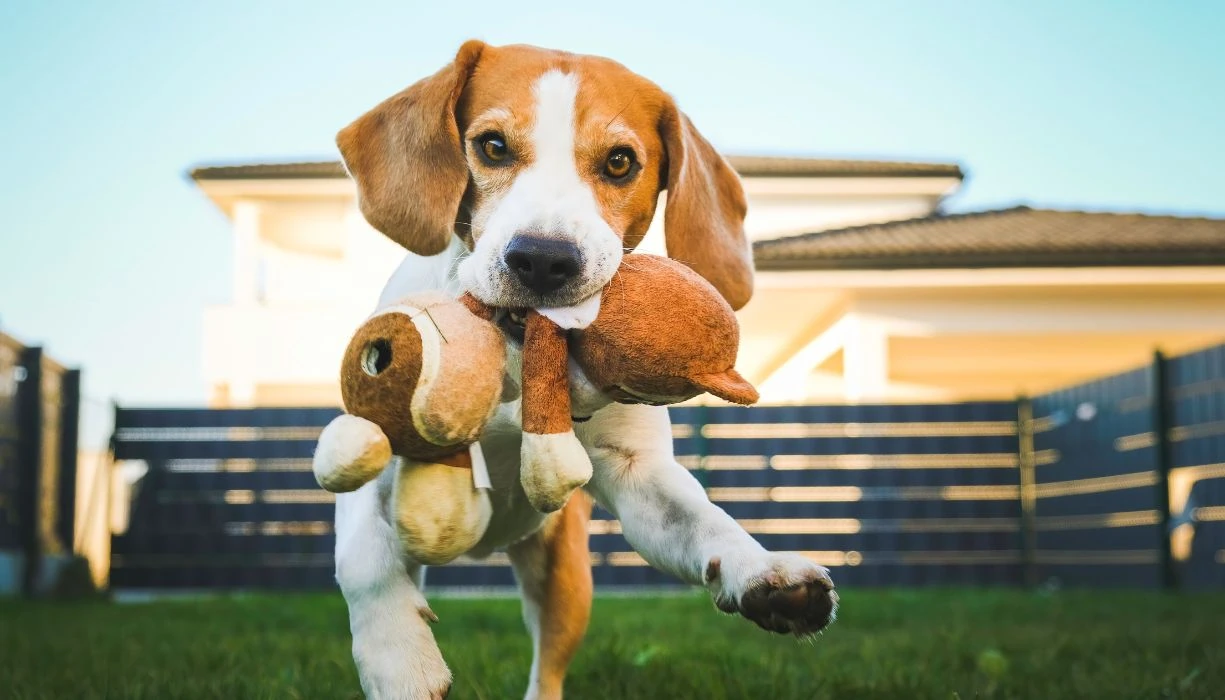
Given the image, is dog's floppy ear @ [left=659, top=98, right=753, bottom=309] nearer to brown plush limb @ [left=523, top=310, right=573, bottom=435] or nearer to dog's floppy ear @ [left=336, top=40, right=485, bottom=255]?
dog's floppy ear @ [left=336, top=40, right=485, bottom=255]

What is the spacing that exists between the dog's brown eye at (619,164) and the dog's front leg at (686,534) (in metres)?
0.53

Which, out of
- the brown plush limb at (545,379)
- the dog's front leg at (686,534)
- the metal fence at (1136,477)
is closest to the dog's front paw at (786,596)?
the dog's front leg at (686,534)

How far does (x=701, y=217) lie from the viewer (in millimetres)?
2934

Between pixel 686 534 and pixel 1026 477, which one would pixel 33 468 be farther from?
pixel 686 534

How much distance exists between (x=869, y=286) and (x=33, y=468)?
8041 mm

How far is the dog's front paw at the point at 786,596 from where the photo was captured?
1.97 m

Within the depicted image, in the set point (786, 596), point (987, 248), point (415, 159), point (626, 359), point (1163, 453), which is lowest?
point (1163, 453)

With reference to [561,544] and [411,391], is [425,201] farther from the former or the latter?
[561,544]

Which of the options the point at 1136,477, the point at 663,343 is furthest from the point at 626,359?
the point at 1136,477

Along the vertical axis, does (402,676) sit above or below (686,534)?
below

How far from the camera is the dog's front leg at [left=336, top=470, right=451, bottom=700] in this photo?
2.18 m

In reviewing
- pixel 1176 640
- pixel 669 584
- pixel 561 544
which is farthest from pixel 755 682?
pixel 669 584

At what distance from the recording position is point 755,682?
3.32 m

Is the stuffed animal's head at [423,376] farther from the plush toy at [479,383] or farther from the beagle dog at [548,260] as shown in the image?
the beagle dog at [548,260]
